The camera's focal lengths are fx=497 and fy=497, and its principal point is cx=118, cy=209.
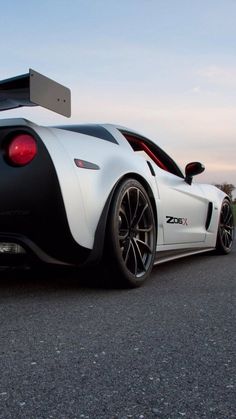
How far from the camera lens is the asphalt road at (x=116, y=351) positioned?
5.09 ft

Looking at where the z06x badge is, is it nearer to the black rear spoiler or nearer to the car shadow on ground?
the car shadow on ground

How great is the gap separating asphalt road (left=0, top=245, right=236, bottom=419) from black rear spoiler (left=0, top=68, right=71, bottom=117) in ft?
3.71

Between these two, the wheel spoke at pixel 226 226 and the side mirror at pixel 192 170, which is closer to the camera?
the side mirror at pixel 192 170

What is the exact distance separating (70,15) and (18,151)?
14.1 ft

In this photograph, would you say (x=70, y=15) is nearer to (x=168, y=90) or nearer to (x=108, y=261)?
(x=168, y=90)

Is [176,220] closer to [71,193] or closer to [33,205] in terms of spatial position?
[71,193]

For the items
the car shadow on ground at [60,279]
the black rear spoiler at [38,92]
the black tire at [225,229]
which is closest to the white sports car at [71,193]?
the black rear spoiler at [38,92]

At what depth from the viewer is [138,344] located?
215 centimetres

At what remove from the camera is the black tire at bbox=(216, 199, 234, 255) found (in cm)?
540

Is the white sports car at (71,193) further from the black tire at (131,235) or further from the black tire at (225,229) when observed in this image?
the black tire at (225,229)

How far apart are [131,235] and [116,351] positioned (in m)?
1.42

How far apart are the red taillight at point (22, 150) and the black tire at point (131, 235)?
630 mm

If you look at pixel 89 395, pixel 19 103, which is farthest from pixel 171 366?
pixel 19 103

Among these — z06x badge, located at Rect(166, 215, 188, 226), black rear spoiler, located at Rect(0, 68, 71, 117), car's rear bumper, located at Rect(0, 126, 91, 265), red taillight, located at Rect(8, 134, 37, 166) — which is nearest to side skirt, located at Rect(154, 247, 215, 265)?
z06x badge, located at Rect(166, 215, 188, 226)
